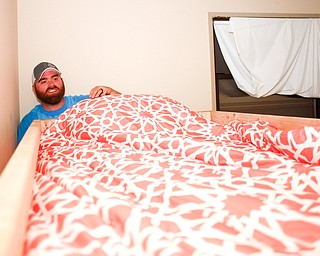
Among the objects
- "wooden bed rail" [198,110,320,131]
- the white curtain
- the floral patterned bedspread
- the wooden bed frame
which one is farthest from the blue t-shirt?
the white curtain

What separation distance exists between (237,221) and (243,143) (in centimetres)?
79

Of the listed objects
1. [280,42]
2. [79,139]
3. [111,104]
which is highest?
[280,42]

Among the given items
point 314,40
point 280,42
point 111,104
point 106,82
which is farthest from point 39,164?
point 314,40

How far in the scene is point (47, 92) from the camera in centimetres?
211

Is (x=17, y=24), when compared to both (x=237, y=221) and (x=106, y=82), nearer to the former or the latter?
(x=106, y=82)

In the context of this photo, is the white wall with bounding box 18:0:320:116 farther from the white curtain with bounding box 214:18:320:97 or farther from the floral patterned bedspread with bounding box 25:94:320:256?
the floral patterned bedspread with bounding box 25:94:320:256

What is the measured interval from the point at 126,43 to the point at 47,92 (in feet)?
2.48

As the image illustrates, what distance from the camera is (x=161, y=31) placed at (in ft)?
8.39

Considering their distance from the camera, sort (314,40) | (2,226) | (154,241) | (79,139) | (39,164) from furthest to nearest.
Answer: (314,40) < (79,139) < (39,164) < (154,241) < (2,226)

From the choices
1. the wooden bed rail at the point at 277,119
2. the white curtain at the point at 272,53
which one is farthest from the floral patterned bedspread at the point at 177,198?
the white curtain at the point at 272,53

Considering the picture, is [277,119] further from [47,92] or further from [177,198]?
[47,92]

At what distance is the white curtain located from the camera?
8.95 ft

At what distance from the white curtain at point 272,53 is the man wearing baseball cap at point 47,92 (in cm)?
123

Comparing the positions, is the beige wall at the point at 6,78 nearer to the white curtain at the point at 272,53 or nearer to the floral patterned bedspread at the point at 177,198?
the floral patterned bedspread at the point at 177,198
